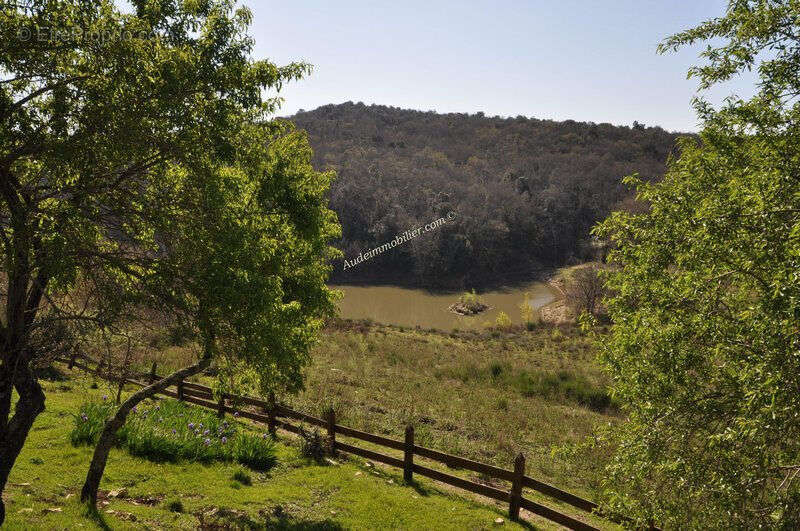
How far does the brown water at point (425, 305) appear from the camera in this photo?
54.3m

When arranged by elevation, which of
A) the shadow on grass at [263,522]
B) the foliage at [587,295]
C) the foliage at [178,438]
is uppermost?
the foliage at [587,295]

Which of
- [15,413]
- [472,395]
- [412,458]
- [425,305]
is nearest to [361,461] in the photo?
[412,458]

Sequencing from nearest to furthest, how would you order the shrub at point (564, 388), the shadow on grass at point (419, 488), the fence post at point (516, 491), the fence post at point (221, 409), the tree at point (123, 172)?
the tree at point (123, 172)
the fence post at point (516, 491)
the shadow on grass at point (419, 488)
the fence post at point (221, 409)
the shrub at point (564, 388)

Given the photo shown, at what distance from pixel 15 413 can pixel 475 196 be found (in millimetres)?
91532

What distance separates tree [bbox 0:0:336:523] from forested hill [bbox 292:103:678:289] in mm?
68580

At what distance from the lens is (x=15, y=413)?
7477 millimetres

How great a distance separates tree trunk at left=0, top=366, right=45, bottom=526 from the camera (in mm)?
7293

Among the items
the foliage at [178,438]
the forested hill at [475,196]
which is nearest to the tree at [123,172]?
the foliage at [178,438]

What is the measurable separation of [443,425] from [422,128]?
157 m

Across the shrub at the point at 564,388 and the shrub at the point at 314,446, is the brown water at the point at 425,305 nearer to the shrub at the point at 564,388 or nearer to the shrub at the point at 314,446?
the shrub at the point at 564,388

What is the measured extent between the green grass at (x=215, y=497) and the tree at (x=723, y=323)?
15.7ft

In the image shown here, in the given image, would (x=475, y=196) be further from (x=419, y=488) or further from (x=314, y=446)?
(x=419, y=488)

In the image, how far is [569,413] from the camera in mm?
19703

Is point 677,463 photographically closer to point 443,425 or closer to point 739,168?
point 739,168
